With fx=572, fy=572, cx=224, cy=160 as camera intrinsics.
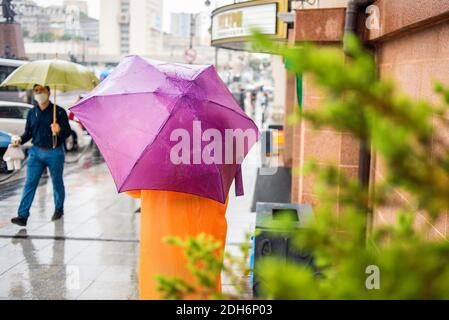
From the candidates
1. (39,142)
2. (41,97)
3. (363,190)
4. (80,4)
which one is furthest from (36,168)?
(80,4)

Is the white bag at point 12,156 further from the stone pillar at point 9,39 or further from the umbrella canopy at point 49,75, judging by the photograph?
the stone pillar at point 9,39

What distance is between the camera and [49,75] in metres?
8.05

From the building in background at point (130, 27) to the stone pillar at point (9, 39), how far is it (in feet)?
291

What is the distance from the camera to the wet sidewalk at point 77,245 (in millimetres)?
5477

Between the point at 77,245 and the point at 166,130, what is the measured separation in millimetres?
3877

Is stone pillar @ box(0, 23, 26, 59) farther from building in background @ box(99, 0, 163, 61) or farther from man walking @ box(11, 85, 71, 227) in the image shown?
building in background @ box(99, 0, 163, 61)

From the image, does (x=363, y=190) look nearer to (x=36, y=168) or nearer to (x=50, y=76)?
(x=36, y=168)

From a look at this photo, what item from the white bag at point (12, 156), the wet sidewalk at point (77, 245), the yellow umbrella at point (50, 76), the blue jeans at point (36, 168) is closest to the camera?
the wet sidewalk at point (77, 245)

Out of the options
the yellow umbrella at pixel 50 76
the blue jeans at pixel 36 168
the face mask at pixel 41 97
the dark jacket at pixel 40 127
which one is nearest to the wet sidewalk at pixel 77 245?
the blue jeans at pixel 36 168

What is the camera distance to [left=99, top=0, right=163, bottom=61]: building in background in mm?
118562

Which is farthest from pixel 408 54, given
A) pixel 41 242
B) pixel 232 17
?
pixel 232 17
